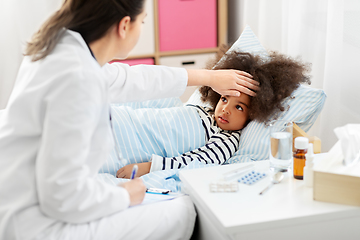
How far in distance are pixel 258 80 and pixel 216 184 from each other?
2.02 feet

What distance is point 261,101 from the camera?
143 centimetres

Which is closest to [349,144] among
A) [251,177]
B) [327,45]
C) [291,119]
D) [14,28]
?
[251,177]

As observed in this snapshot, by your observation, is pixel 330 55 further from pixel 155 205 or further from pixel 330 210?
pixel 155 205

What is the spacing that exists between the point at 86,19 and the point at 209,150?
0.70m

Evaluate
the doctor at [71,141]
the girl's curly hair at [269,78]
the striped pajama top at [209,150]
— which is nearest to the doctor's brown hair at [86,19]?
the doctor at [71,141]

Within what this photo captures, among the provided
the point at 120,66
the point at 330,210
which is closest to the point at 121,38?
the point at 120,66

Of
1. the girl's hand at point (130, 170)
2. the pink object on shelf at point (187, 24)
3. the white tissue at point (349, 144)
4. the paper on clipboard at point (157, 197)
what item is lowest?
the girl's hand at point (130, 170)

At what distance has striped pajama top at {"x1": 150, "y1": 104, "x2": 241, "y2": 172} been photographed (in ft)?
4.47

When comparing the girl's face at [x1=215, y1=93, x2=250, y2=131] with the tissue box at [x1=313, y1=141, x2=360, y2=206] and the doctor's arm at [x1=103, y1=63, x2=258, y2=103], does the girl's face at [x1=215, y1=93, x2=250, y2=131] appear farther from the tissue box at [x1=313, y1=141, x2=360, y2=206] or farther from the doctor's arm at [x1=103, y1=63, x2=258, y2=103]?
the tissue box at [x1=313, y1=141, x2=360, y2=206]

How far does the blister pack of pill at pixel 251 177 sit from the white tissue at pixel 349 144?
212mm

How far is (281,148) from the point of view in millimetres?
1065

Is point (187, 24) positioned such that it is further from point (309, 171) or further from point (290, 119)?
point (309, 171)

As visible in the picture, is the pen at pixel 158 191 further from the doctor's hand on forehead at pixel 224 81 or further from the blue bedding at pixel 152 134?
the doctor's hand on forehead at pixel 224 81

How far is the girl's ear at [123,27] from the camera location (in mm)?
946
